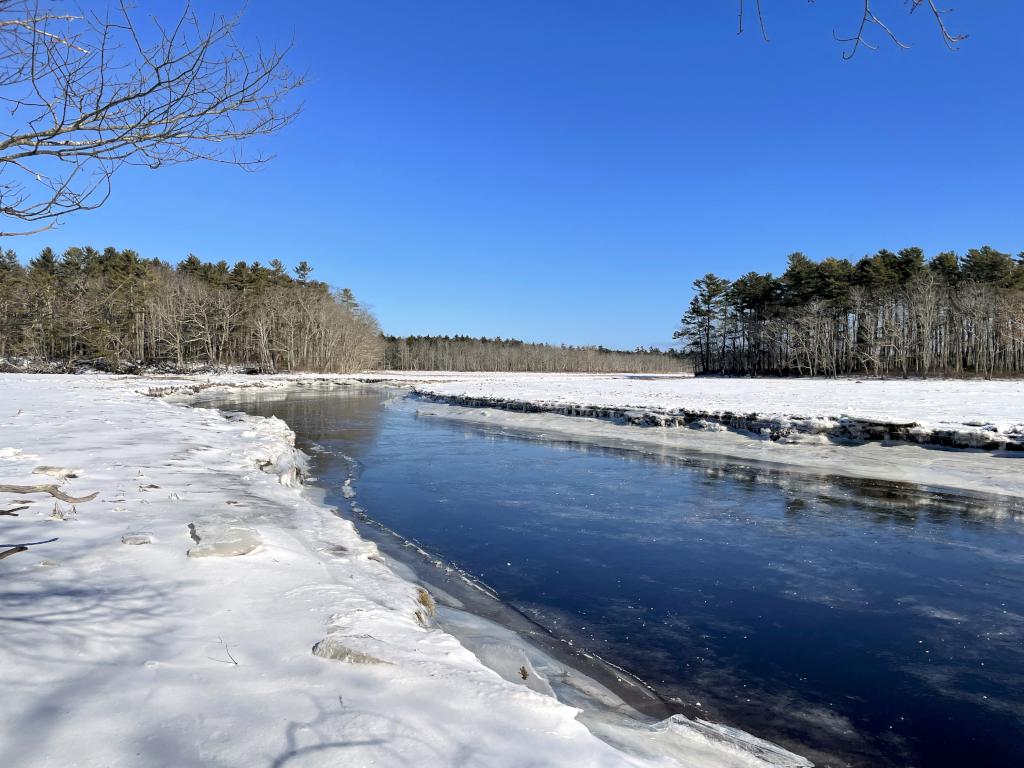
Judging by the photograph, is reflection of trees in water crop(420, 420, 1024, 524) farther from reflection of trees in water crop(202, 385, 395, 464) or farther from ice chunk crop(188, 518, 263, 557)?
reflection of trees in water crop(202, 385, 395, 464)

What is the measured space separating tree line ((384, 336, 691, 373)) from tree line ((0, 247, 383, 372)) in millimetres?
34569

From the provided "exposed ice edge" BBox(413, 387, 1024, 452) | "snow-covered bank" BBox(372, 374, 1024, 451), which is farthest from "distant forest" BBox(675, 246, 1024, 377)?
"exposed ice edge" BBox(413, 387, 1024, 452)

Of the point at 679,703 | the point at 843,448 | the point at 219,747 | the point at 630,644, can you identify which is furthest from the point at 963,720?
the point at 843,448

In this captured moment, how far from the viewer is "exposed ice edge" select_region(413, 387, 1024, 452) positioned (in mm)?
13039

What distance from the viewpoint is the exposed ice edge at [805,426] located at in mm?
13039

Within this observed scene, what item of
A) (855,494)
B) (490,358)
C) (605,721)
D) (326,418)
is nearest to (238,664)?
(605,721)

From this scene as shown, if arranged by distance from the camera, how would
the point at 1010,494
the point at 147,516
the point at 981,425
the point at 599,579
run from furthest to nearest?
the point at 981,425 → the point at 1010,494 → the point at 599,579 → the point at 147,516

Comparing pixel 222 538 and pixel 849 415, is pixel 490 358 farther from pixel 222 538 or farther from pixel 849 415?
pixel 222 538

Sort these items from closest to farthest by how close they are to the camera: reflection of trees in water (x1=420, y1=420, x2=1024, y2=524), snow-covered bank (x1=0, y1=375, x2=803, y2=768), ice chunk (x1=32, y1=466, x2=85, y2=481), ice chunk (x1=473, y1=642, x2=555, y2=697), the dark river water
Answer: snow-covered bank (x1=0, y1=375, x2=803, y2=768) → ice chunk (x1=473, y1=642, x2=555, y2=697) → the dark river water → ice chunk (x1=32, y1=466, x2=85, y2=481) → reflection of trees in water (x1=420, y1=420, x2=1024, y2=524)

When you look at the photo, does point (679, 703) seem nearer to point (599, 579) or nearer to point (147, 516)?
point (599, 579)

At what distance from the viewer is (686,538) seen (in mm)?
7332

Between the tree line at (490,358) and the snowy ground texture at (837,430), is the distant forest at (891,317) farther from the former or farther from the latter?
the tree line at (490,358)

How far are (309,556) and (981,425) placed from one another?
1629 cm

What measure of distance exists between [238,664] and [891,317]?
212 feet
